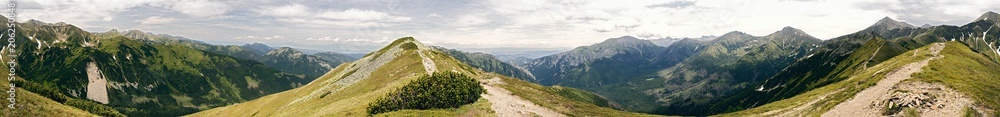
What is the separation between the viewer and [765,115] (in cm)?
14262

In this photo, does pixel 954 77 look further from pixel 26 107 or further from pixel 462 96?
pixel 26 107

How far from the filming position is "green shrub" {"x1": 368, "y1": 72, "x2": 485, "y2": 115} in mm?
112625

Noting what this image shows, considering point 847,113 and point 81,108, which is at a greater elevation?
point 847,113

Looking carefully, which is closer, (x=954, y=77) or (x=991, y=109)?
(x=991, y=109)

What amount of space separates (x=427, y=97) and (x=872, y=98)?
4408 inches

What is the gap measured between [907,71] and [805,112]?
69838mm

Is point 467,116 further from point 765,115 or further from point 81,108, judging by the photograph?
point 81,108

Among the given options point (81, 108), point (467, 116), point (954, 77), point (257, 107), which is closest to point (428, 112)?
point (467, 116)

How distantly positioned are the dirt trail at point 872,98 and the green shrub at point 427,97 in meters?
86.9

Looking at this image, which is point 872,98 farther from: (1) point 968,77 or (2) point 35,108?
(2) point 35,108

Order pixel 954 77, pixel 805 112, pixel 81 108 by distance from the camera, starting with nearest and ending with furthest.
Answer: pixel 805 112 → pixel 954 77 → pixel 81 108

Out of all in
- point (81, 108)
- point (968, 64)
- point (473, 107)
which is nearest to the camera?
point (473, 107)

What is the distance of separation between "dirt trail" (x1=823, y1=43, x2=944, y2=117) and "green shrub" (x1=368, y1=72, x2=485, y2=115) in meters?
86.9

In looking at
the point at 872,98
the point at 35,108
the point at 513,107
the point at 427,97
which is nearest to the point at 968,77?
the point at 872,98
